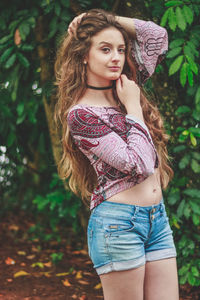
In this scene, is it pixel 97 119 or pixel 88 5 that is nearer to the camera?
pixel 97 119

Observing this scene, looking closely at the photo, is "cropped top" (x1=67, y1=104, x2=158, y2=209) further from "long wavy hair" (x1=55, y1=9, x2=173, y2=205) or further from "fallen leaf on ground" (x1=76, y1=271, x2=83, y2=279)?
"fallen leaf on ground" (x1=76, y1=271, x2=83, y2=279)

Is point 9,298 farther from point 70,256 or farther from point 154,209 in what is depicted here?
point 154,209

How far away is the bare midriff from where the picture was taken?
6.30ft

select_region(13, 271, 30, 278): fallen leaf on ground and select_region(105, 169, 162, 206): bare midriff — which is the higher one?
select_region(105, 169, 162, 206): bare midriff

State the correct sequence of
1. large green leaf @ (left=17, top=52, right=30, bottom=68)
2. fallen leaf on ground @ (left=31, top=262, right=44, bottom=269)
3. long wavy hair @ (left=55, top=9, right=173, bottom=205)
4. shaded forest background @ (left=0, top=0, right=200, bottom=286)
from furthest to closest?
fallen leaf on ground @ (left=31, top=262, right=44, bottom=269) < large green leaf @ (left=17, top=52, right=30, bottom=68) < shaded forest background @ (left=0, top=0, right=200, bottom=286) < long wavy hair @ (left=55, top=9, right=173, bottom=205)

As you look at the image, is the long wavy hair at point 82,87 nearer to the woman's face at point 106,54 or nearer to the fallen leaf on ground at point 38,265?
the woman's face at point 106,54

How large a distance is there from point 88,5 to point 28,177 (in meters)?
2.71

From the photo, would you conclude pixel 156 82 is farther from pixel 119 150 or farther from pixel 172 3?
pixel 119 150

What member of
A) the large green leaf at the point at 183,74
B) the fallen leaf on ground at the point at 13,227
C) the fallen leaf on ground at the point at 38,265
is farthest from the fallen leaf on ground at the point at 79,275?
the large green leaf at the point at 183,74

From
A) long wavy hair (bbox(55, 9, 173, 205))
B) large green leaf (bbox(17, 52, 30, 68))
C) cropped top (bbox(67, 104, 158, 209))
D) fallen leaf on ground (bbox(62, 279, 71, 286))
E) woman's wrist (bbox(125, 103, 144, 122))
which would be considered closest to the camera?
cropped top (bbox(67, 104, 158, 209))

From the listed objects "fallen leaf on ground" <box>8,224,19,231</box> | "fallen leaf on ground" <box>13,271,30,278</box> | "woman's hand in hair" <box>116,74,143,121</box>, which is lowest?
"fallen leaf on ground" <box>13,271,30,278</box>

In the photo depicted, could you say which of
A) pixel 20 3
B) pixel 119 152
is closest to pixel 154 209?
pixel 119 152

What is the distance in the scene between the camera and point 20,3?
352 cm

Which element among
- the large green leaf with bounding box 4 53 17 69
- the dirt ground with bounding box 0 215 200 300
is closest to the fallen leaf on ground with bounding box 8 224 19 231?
the dirt ground with bounding box 0 215 200 300
